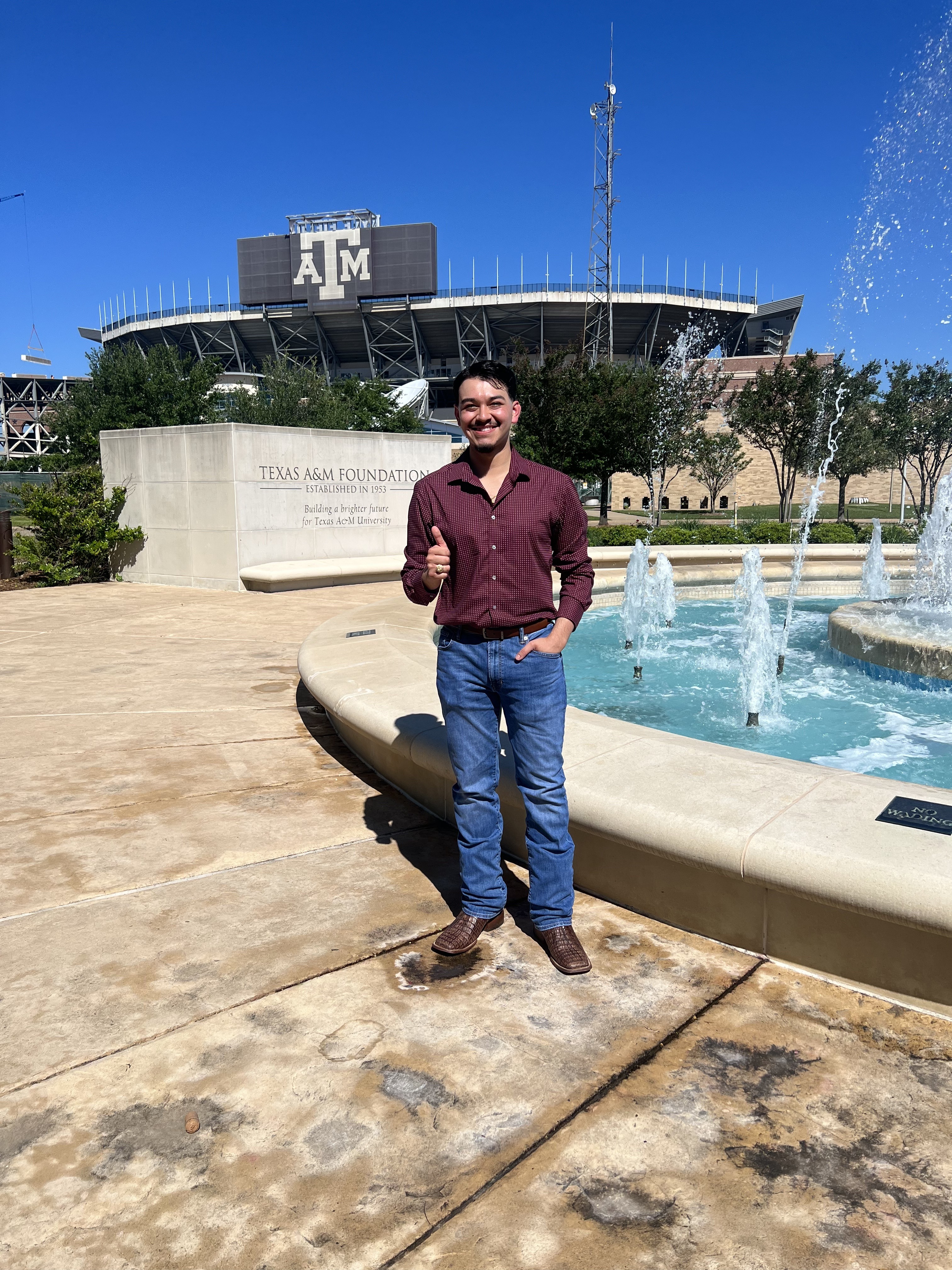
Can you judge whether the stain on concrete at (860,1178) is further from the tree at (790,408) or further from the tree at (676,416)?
the tree at (790,408)

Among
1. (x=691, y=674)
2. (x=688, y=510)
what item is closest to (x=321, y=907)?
(x=691, y=674)

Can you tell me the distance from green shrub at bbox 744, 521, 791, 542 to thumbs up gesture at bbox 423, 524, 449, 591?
19513 mm

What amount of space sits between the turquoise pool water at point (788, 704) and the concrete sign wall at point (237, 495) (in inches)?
234

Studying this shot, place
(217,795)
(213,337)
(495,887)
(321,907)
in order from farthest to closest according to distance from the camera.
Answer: (213,337) → (217,795) → (321,907) → (495,887)

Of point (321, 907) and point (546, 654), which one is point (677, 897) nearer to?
point (546, 654)

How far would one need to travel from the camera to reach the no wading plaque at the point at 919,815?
2764mm

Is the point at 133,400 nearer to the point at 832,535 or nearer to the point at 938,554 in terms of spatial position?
the point at 832,535

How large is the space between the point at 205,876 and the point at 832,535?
21.5 m

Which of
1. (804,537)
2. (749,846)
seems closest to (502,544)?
(749,846)

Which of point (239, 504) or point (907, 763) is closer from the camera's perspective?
point (907, 763)

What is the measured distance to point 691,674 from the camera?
816 cm

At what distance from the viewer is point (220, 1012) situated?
2545 mm

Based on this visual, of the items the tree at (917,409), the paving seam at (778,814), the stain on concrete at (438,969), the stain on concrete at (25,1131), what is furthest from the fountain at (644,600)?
the tree at (917,409)

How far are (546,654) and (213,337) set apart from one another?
90090 millimetres
